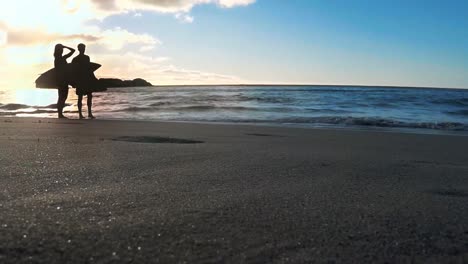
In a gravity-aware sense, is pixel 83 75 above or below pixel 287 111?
above

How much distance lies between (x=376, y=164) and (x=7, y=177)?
6.81 feet

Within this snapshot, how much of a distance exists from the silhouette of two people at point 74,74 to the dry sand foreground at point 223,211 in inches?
290

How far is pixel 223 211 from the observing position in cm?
137

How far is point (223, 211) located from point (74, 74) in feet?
29.4

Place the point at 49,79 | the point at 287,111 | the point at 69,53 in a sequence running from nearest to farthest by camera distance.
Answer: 1. the point at 49,79
2. the point at 69,53
3. the point at 287,111

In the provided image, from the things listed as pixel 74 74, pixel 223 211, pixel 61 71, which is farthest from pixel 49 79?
pixel 223 211

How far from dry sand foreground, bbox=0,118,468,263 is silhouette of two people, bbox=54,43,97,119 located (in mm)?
7367

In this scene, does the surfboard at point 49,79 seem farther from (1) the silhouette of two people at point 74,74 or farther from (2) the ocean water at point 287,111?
(2) the ocean water at point 287,111

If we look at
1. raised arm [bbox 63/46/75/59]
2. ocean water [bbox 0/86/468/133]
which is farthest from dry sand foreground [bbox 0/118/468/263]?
raised arm [bbox 63/46/75/59]

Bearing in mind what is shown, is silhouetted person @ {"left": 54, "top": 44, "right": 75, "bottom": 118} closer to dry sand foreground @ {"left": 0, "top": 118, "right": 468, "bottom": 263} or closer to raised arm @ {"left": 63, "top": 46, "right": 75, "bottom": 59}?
raised arm @ {"left": 63, "top": 46, "right": 75, "bottom": 59}

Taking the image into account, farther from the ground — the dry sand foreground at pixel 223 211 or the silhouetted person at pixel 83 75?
the silhouetted person at pixel 83 75

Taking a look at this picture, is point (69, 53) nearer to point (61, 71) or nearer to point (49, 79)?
point (61, 71)

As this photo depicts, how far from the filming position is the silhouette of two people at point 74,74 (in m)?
9.42

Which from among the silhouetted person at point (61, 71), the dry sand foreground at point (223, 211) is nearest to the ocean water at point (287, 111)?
the silhouetted person at point (61, 71)
